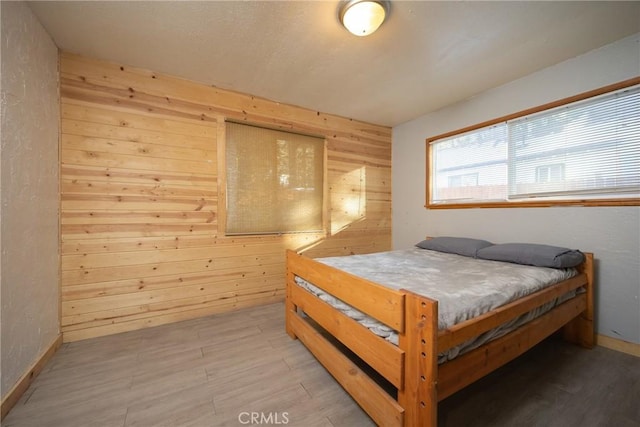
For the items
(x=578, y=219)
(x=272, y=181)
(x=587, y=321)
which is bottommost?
(x=587, y=321)

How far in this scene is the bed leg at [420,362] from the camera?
91cm

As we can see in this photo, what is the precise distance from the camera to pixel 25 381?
1432 mm

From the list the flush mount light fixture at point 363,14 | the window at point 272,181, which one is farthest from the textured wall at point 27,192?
the flush mount light fixture at point 363,14

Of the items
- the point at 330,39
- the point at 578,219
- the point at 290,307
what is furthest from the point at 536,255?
the point at 330,39

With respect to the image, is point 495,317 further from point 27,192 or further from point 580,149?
point 27,192

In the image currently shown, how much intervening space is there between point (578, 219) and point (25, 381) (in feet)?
13.4

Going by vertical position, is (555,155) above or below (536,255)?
above

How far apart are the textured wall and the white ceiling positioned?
1.01ft

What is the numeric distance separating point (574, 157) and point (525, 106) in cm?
65

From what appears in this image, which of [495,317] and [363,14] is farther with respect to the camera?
[363,14]

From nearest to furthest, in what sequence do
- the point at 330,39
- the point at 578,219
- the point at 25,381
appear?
1. the point at 25,381
2. the point at 330,39
3. the point at 578,219

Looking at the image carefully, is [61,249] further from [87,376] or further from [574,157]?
[574,157]

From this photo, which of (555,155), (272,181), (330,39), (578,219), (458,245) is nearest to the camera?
(330,39)

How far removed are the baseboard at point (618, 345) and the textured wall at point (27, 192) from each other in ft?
13.0
